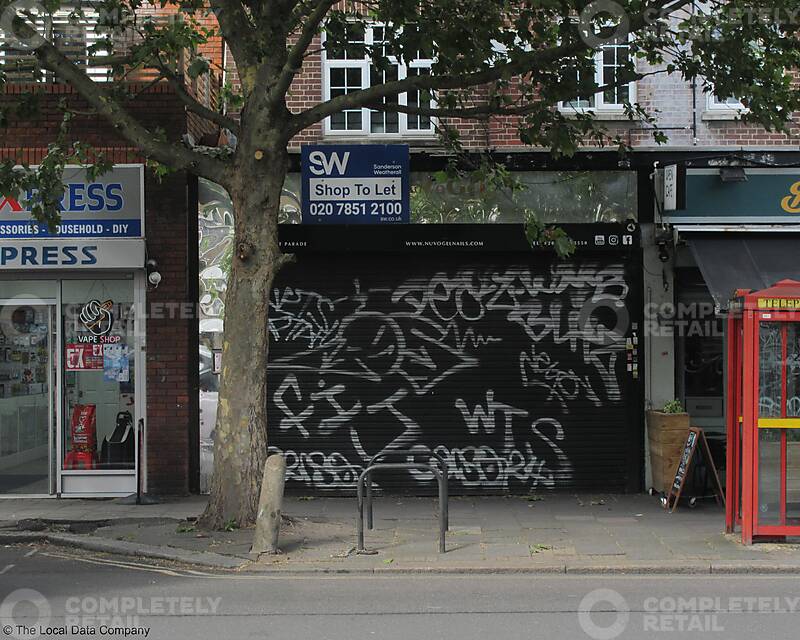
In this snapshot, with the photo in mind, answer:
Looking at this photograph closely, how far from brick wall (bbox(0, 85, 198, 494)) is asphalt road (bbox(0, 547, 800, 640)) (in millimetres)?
3713

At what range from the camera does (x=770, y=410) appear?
9.61m

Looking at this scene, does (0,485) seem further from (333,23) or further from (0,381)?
(333,23)

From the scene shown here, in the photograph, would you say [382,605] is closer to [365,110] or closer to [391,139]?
[391,139]

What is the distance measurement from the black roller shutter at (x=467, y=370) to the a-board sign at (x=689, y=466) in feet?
3.80

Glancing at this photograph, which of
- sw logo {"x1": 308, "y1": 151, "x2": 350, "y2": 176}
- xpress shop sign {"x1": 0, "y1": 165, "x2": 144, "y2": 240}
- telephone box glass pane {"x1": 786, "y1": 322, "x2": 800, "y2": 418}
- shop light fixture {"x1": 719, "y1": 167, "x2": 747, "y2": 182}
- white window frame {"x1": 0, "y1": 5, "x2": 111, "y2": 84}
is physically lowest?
telephone box glass pane {"x1": 786, "y1": 322, "x2": 800, "y2": 418}

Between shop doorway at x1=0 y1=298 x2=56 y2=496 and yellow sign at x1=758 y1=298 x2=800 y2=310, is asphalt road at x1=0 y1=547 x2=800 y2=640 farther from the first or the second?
shop doorway at x1=0 y1=298 x2=56 y2=496

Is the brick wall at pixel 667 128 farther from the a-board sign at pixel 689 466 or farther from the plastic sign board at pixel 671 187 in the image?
the a-board sign at pixel 689 466

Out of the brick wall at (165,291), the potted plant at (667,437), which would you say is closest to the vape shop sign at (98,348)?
the brick wall at (165,291)

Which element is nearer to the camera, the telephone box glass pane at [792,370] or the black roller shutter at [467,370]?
the telephone box glass pane at [792,370]

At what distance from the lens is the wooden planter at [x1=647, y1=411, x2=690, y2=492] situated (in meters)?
12.5

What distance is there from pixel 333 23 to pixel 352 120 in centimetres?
212

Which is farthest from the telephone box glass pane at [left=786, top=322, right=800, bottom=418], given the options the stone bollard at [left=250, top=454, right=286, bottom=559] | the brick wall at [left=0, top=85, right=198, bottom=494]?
the brick wall at [left=0, top=85, right=198, bottom=494]

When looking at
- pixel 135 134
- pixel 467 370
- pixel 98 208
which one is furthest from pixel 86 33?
pixel 467 370

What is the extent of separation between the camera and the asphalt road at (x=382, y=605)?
6938mm
